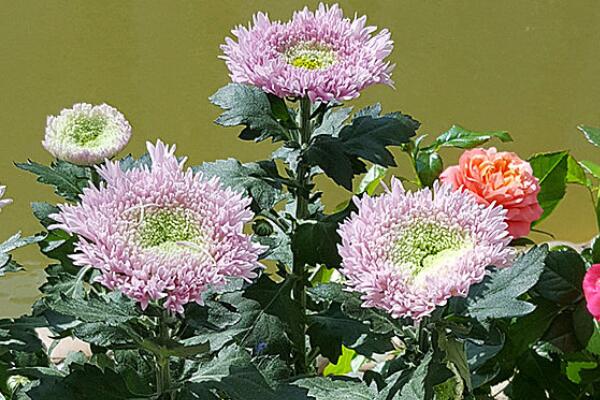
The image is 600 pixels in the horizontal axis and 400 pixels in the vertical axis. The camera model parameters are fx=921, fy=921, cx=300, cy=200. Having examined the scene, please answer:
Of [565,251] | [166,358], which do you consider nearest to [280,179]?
[166,358]

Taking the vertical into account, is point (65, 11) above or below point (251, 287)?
above

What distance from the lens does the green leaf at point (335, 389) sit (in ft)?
2.00

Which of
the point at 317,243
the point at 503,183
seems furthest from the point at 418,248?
the point at 503,183

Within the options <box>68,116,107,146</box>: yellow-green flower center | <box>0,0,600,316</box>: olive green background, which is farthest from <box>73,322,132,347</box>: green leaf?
<box>0,0,600,316</box>: olive green background

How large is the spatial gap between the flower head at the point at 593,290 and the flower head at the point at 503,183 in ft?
0.28

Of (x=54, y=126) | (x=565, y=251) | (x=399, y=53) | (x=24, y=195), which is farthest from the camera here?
(x=399, y=53)

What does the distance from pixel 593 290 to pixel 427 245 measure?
1.00ft

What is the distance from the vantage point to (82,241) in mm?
490

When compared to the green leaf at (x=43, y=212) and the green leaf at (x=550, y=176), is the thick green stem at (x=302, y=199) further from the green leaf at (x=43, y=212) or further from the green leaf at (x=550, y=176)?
the green leaf at (x=550, y=176)

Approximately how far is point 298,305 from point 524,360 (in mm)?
304

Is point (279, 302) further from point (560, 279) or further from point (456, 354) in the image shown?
point (560, 279)

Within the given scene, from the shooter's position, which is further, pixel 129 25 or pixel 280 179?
pixel 129 25

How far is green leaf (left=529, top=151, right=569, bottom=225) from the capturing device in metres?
0.97

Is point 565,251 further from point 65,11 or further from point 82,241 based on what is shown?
point 65,11
